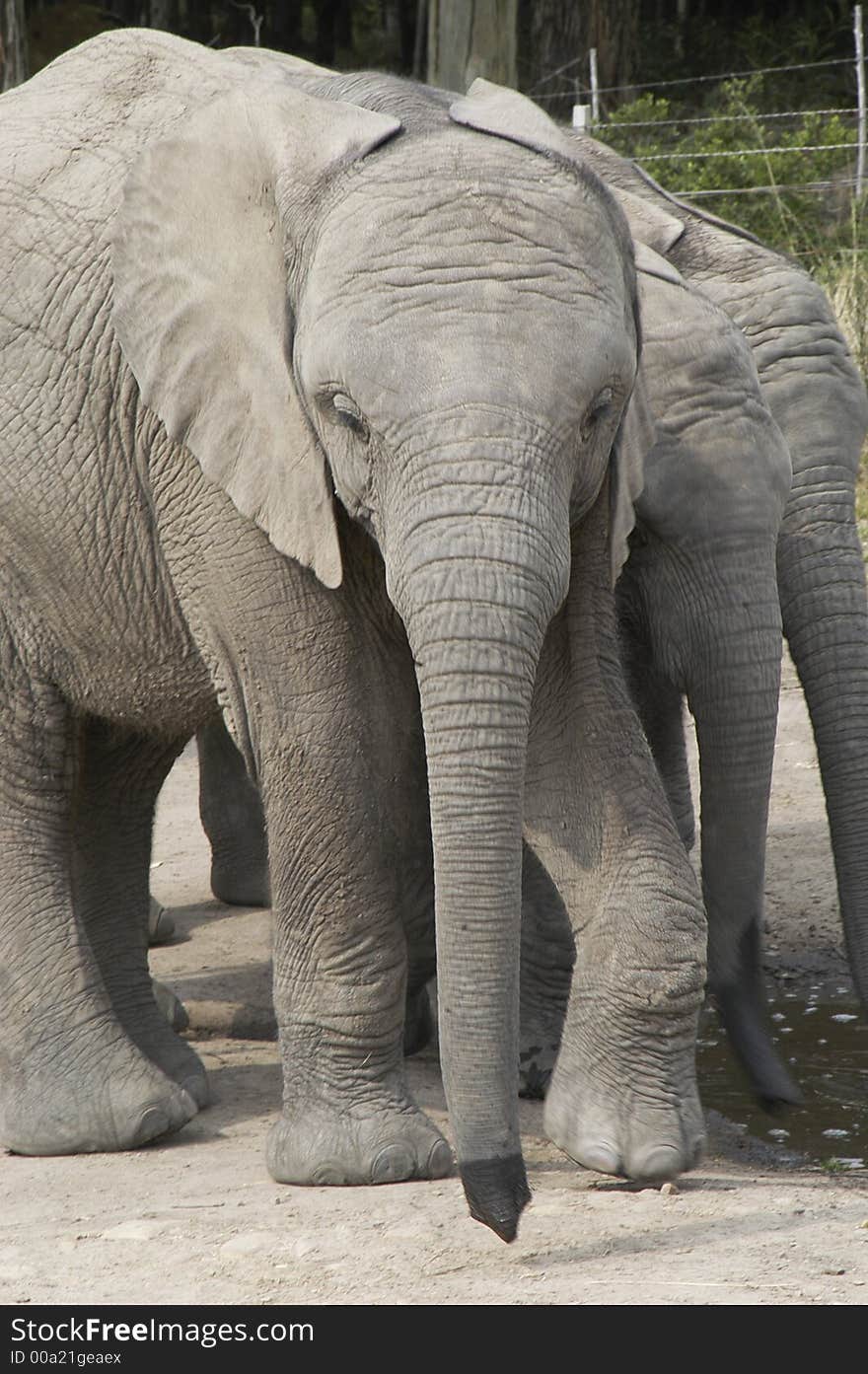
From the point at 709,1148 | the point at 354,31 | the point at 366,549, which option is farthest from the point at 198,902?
the point at 354,31

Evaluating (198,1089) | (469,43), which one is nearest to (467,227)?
(198,1089)

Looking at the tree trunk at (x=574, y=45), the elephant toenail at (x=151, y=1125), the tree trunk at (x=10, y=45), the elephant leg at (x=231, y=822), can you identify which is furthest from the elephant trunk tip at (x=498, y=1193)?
the tree trunk at (x=574, y=45)

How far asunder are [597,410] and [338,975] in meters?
1.52

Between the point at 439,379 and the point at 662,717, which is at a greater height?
the point at 439,379

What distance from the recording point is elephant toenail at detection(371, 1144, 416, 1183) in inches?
201

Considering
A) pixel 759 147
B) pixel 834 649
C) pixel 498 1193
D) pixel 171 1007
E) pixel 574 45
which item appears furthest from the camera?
pixel 574 45

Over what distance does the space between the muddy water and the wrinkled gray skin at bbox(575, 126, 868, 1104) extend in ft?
0.42

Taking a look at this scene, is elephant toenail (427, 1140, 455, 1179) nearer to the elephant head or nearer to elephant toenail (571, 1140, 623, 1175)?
elephant toenail (571, 1140, 623, 1175)

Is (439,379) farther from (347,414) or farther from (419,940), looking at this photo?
(419,940)

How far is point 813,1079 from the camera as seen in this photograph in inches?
249

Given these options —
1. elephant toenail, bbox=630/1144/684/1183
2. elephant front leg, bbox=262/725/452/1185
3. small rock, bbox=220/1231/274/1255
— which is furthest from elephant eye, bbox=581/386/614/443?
small rock, bbox=220/1231/274/1255

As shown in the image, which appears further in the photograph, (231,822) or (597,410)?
(231,822)

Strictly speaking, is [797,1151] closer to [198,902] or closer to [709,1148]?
[709,1148]

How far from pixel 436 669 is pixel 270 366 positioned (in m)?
0.95
